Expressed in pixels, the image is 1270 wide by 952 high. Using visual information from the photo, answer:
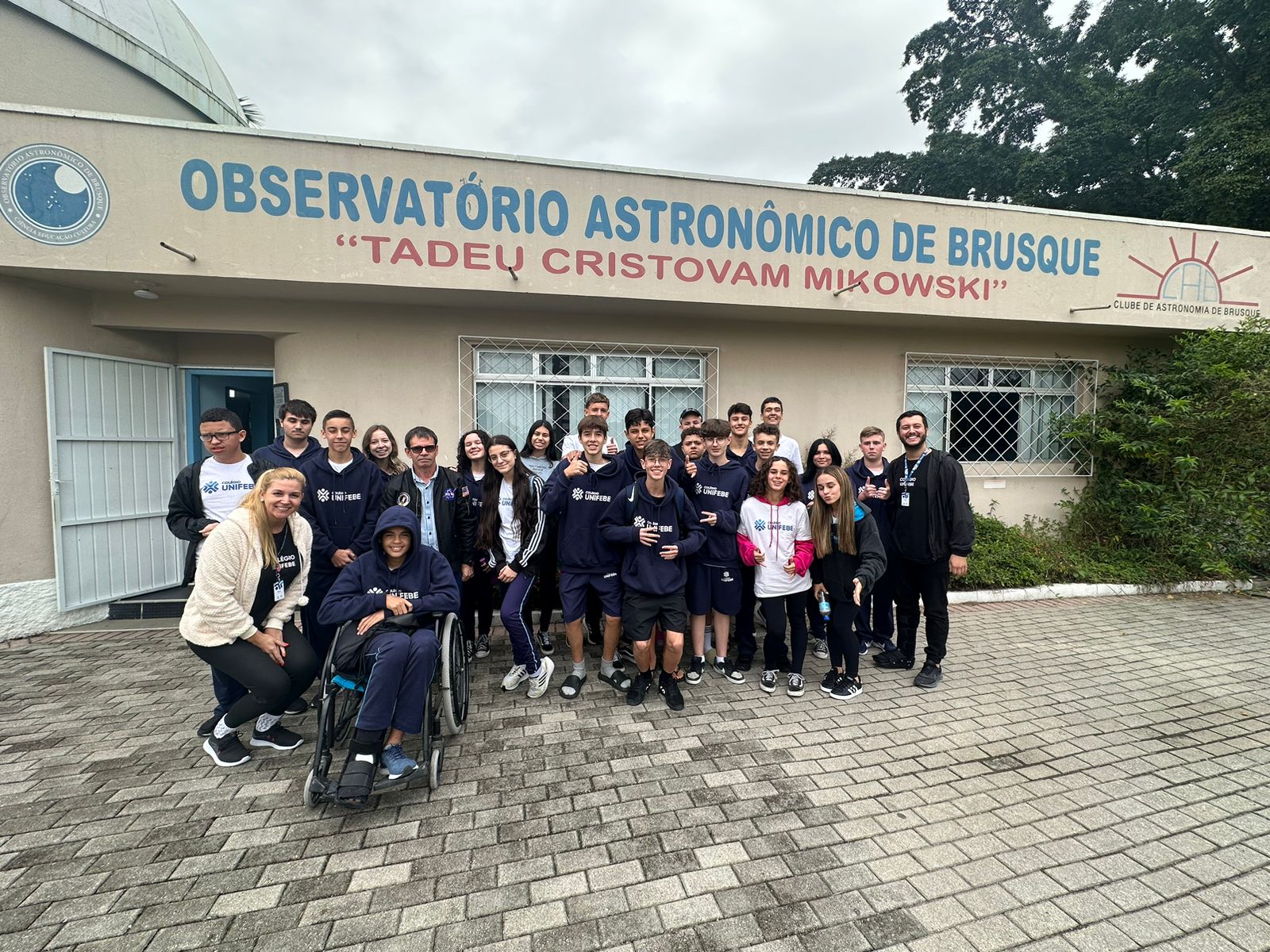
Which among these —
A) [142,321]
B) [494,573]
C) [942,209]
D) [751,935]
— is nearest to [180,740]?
[494,573]

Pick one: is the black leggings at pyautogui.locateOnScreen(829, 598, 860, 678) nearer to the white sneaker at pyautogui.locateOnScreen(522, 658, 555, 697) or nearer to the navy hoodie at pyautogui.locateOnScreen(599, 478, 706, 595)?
the navy hoodie at pyautogui.locateOnScreen(599, 478, 706, 595)

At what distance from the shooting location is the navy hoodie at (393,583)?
9.24 ft

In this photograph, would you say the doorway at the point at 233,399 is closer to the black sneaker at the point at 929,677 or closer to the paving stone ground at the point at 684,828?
the paving stone ground at the point at 684,828

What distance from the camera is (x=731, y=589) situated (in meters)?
3.75

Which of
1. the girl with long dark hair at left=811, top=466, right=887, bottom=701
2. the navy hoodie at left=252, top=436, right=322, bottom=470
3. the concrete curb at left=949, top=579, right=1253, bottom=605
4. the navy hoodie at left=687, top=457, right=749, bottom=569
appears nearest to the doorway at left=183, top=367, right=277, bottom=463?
the navy hoodie at left=252, top=436, right=322, bottom=470

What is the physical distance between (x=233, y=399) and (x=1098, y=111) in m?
23.3

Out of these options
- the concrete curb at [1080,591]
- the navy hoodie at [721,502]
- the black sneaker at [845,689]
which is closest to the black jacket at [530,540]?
the navy hoodie at [721,502]

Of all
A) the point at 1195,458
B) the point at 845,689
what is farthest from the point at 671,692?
the point at 1195,458

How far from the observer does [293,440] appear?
151 inches

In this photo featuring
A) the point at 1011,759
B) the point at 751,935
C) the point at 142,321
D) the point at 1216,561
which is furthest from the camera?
the point at 1216,561

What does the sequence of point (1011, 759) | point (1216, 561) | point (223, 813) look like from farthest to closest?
1. point (1216, 561)
2. point (1011, 759)
3. point (223, 813)

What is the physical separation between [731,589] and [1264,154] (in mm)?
16794

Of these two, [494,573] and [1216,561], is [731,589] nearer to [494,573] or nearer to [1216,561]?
[494,573]

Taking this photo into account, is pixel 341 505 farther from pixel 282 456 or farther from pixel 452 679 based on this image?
pixel 452 679
